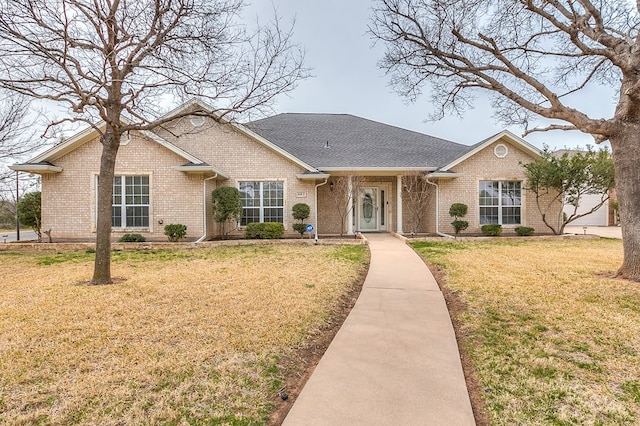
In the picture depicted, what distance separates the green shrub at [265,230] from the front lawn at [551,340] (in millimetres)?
6928

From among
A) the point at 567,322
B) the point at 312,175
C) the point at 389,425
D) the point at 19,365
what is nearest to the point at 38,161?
the point at 312,175

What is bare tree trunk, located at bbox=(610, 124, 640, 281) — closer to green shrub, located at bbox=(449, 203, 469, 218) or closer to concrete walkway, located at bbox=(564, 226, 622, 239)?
green shrub, located at bbox=(449, 203, 469, 218)

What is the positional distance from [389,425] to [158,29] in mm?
7755

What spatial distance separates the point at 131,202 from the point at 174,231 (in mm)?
2372

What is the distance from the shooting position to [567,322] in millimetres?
4516

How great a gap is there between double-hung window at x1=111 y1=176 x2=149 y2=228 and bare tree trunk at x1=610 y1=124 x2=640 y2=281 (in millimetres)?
14294

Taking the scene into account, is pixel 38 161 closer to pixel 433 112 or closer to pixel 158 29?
pixel 158 29

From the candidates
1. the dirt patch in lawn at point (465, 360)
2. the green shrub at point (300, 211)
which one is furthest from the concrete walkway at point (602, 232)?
the dirt patch in lawn at point (465, 360)

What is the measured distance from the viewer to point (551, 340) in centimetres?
395

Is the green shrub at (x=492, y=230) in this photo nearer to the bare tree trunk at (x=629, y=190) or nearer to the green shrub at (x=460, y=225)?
the green shrub at (x=460, y=225)

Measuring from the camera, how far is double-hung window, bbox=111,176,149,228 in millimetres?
12977

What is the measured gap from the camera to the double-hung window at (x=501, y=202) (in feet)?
48.8

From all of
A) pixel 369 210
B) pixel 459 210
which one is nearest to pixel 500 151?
pixel 459 210

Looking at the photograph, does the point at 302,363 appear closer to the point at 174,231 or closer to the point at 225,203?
the point at 225,203
